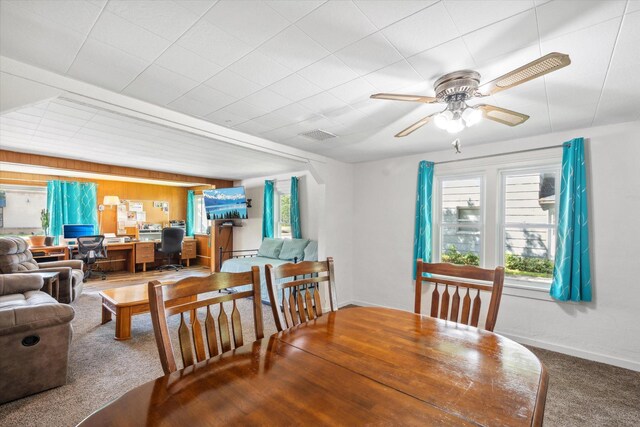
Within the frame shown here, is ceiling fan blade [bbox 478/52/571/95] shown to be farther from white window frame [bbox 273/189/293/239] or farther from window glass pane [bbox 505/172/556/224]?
white window frame [bbox 273/189/293/239]

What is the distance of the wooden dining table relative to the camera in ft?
2.72

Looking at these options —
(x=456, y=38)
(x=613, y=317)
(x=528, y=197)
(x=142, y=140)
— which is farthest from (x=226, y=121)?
(x=613, y=317)

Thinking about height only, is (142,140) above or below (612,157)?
above

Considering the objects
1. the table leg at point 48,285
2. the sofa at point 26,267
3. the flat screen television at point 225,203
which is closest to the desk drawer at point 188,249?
the flat screen television at point 225,203

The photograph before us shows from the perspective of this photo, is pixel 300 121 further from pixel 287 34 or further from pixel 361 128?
pixel 287 34

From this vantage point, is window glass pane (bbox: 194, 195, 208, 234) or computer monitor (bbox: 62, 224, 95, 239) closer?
computer monitor (bbox: 62, 224, 95, 239)

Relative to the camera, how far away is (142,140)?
379 cm

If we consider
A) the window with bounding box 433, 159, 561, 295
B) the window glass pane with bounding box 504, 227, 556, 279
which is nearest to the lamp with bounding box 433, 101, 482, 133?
the window with bounding box 433, 159, 561, 295

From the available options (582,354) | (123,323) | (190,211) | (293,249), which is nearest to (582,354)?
(582,354)

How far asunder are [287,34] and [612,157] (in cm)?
334

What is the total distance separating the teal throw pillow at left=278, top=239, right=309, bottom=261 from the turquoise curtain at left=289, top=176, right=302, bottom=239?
25 cm

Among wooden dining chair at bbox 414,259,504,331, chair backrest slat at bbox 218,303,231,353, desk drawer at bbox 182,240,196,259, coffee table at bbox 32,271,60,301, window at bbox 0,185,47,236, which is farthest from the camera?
desk drawer at bbox 182,240,196,259

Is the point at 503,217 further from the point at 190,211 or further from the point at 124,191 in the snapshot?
the point at 124,191

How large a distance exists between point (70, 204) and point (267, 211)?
14.6ft
